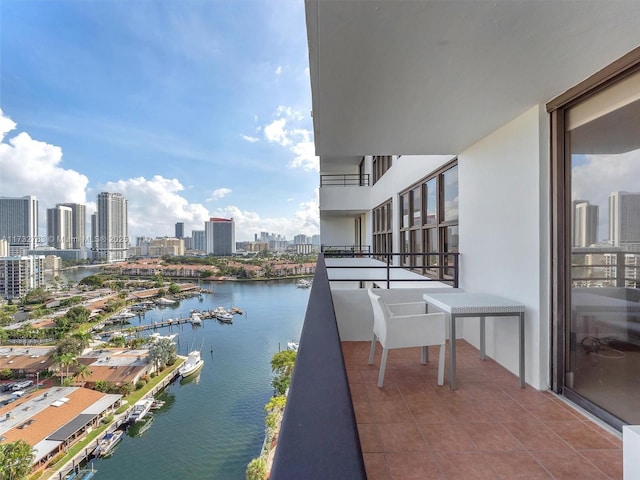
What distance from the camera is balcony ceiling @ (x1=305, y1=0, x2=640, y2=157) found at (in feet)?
4.96

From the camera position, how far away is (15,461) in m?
18.2

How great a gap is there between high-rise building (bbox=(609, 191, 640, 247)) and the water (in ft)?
43.3

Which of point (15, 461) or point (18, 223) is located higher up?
point (18, 223)

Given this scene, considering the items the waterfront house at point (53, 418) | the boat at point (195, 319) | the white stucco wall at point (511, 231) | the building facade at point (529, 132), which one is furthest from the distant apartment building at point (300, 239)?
the building facade at point (529, 132)

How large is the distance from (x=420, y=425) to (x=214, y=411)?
26.7m

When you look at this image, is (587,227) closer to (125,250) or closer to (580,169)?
(580,169)

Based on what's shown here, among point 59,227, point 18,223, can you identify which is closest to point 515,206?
point 18,223

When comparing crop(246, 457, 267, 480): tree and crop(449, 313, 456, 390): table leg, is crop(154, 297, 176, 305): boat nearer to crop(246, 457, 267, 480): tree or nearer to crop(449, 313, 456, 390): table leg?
crop(246, 457, 267, 480): tree

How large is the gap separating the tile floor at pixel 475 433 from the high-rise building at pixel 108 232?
6524 cm

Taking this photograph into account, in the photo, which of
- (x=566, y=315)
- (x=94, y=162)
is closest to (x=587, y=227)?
(x=566, y=315)

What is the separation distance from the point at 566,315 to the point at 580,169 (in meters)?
1.14

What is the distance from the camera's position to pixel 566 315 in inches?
96.1

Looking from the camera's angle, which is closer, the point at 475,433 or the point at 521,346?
the point at 475,433

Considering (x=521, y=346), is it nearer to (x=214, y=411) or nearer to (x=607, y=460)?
(x=607, y=460)
